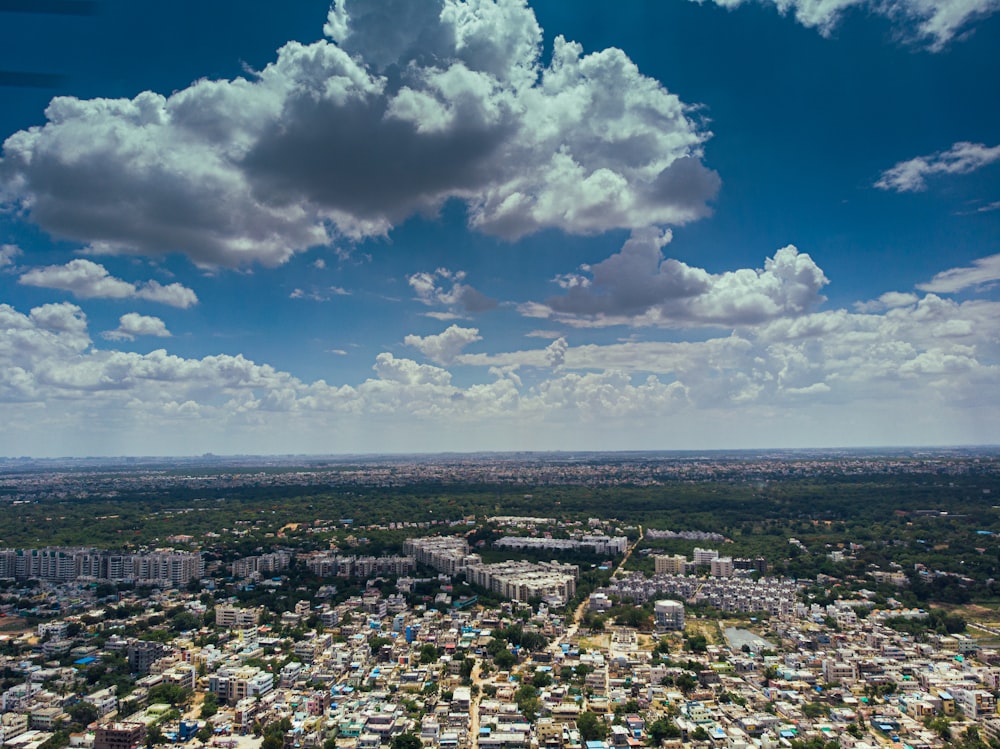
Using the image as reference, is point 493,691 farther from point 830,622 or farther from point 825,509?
point 825,509

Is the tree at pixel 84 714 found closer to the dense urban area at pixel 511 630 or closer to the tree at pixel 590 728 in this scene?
the dense urban area at pixel 511 630

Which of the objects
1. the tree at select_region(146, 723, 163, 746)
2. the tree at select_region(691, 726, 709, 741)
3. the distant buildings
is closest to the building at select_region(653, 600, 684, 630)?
the tree at select_region(691, 726, 709, 741)

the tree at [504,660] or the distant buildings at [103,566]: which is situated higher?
the distant buildings at [103,566]

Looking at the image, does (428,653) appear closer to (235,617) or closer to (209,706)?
(209,706)

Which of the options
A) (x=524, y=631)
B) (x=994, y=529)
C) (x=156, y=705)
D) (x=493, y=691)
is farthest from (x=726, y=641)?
(x=994, y=529)

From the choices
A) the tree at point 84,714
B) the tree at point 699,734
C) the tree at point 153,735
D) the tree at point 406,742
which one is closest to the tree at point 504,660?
the tree at point 406,742

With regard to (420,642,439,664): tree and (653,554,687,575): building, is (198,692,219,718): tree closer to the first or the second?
(420,642,439,664): tree
